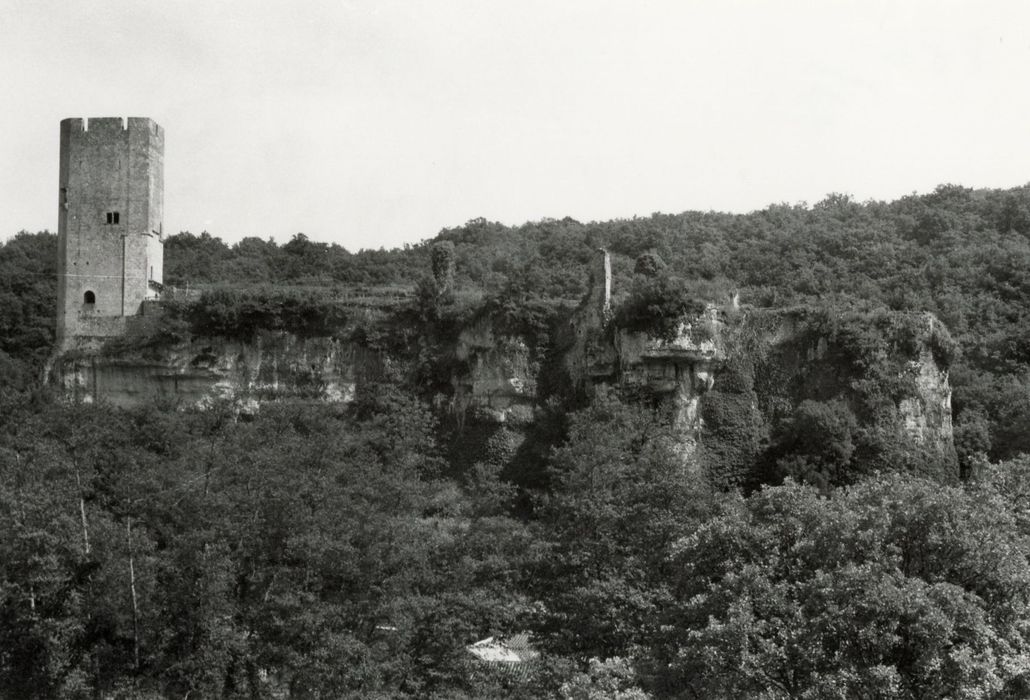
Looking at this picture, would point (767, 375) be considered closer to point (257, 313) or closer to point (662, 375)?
point (662, 375)

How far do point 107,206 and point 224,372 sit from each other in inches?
282

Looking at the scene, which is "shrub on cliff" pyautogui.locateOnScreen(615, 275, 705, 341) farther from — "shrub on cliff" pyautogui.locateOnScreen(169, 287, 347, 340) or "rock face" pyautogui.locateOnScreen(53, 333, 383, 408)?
"shrub on cliff" pyautogui.locateOnScreen(169, 287, 347, 340)

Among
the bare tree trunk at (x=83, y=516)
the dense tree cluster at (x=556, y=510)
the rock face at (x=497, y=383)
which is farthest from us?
the rock face at (x=497, y=383)

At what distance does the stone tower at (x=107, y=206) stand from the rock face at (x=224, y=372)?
7.28ft

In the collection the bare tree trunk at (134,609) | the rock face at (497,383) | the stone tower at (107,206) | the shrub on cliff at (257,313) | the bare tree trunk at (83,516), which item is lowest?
the bare tree trunk at (134,609)

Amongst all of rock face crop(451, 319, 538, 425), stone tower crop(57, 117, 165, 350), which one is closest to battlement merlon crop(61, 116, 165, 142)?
stone tower crop(57, 117, 165, 350)

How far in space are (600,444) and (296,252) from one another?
3567 centimetres

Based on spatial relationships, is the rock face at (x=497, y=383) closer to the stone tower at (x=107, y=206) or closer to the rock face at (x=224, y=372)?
the rock face at (x=224, y=372)

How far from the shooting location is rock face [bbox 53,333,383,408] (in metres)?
42.9

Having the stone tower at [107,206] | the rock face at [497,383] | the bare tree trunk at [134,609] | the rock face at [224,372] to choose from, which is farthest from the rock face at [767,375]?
the bare tree trunk at [134,609]

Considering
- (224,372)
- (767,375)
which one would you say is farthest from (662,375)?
(224,372)

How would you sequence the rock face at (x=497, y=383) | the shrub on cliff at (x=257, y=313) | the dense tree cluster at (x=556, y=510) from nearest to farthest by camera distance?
the dense tree cluster at (x=556, y=510) → the rock face at (x=497, y=383) → the shrub on cliff at (x=257, y=313)

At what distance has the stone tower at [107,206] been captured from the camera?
44.4 meters

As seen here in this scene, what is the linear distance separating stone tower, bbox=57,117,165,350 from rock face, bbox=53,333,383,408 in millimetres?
2218
